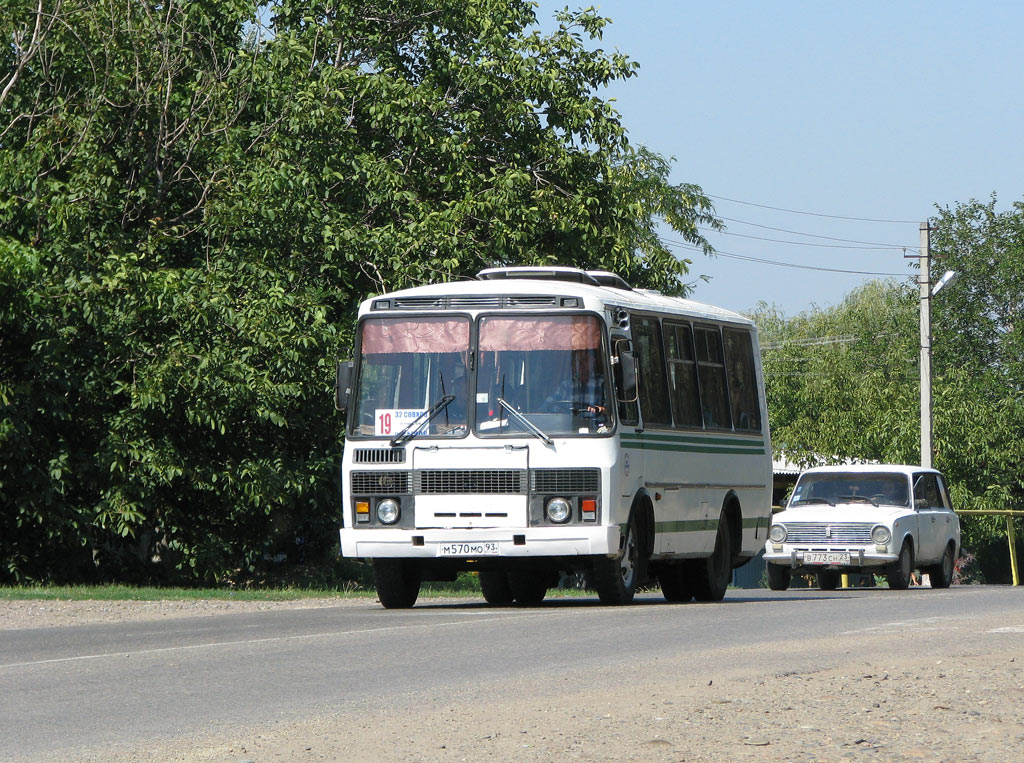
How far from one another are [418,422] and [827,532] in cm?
1114

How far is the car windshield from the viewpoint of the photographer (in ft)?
91.4

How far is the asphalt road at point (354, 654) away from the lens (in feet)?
30.9

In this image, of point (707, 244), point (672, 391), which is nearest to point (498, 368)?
point (672, 391)

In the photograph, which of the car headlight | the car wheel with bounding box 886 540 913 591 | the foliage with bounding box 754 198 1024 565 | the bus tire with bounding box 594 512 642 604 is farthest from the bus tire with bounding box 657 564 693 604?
the foliage with bounding box 754 198 1024 565

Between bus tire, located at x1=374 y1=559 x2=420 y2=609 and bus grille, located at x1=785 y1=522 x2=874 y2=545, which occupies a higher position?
bus grille, located at x1=785 y1=522 x2=874 y2=545

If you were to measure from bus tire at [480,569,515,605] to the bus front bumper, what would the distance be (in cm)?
348

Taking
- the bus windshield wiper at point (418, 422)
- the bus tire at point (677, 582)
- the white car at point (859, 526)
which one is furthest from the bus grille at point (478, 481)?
the white car at point (859, 526)

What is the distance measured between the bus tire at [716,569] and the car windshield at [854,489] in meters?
7.24

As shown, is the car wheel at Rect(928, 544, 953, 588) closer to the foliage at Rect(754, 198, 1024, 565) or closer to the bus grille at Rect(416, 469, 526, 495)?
the bus grille at Rect(416, 469, 526, 495)

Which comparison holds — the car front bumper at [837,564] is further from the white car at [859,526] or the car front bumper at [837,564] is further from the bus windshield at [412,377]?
the bus windshield at [412,377]

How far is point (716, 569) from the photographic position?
67.5 ft

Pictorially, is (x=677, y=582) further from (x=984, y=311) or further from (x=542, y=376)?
(x=984, y=311)

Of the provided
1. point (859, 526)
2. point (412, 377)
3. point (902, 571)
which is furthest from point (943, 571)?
point (412, 377)

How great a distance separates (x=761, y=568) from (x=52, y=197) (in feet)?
108
